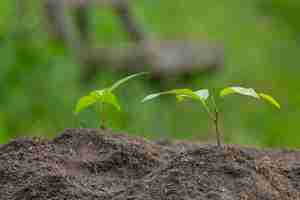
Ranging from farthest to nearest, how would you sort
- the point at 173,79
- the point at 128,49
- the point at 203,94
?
1. the point at 173,79
2. the point at 128,49
3. the point at 203,94

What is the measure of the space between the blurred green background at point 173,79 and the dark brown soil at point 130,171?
818mm

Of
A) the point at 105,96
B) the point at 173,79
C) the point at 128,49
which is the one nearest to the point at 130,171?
the point at 105,96

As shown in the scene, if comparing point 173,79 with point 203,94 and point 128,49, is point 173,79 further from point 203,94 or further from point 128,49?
point 203,94

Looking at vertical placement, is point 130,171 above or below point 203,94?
below

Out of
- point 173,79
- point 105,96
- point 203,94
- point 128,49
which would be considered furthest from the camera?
point 173,79

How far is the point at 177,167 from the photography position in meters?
1.65

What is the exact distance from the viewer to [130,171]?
1.79 m

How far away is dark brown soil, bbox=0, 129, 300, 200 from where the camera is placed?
1.59 metres

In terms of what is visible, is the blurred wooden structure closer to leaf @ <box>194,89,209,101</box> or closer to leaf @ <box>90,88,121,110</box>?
leaf @ <box>90,88,121,110</box>

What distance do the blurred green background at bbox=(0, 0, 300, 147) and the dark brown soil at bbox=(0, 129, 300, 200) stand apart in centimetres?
82

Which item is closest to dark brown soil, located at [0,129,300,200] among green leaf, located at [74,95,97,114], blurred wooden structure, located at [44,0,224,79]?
green leaf, located at [74,95,97,114]

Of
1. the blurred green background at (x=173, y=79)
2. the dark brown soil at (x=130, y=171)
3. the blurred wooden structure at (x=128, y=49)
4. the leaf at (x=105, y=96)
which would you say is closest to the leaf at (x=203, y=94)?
the dark brown soil at (x=130, y=171)

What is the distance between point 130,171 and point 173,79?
4.97 metres

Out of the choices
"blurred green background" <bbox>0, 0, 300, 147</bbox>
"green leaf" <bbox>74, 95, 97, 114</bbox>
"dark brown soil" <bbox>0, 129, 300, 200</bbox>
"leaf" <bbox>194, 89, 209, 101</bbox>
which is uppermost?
"blurred green background" <bbox>0, 0, 300, 147</bbox>
